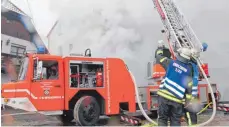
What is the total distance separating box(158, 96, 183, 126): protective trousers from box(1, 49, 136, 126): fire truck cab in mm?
3187

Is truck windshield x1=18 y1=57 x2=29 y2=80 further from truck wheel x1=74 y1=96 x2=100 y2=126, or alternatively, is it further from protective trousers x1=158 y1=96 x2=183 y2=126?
protective trousers x1=158 y1=96 x2=183 y2=126

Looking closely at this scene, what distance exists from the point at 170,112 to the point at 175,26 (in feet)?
21.3

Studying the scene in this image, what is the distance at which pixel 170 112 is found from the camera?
4.27 metres

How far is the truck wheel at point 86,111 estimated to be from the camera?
715 centimetres

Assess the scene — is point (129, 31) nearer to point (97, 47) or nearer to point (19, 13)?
point (97, 47)

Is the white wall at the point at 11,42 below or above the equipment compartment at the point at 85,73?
above

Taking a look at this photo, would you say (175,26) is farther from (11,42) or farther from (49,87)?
(11,42)

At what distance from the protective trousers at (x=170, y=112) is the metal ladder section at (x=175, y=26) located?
20.2 ft

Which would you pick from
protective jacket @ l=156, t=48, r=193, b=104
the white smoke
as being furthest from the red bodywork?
protective jacket @ l=156, t=48, r=193, b=104

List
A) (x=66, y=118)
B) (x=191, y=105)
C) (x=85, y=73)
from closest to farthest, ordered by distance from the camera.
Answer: (x=191, y=105) < (x=85, y=73) < (x=66, y=118)

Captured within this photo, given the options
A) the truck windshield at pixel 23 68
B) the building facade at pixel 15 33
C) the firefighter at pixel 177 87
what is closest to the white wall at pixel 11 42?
the building facade at pixel 15 33

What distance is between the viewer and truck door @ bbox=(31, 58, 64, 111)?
271 inches

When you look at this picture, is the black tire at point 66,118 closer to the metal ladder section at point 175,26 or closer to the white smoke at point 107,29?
the white smoke at point 107,29

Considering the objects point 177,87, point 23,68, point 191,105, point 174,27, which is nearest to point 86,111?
point 23,68
